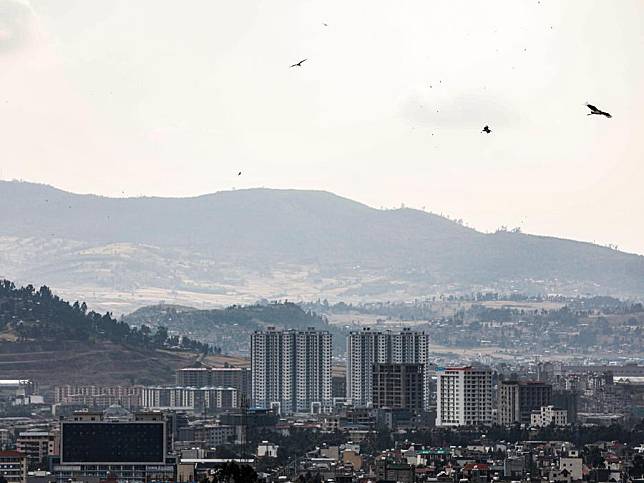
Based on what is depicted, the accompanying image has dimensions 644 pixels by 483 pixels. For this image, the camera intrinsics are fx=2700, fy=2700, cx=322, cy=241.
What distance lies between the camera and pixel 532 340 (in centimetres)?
19025

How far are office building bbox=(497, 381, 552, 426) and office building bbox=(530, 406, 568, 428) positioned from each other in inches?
69.3

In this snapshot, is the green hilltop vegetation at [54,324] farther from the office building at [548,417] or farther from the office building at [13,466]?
the office building at [13,466]

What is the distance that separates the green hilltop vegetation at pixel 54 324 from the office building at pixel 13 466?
65493mm

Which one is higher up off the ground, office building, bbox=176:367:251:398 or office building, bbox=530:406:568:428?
office building, bbox=176:367:251:398

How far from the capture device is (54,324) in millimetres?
133125

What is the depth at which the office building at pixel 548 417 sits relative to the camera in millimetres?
94000

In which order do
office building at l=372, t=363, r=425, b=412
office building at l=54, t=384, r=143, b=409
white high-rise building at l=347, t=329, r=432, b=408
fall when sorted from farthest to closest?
white high-rise building at l=347, t=329, r=432, b=408 < office building at l=54, t=384, r=143, b=409 < office building at l=372, t=363, r=425, b=412

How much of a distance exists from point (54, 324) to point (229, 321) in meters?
47.5

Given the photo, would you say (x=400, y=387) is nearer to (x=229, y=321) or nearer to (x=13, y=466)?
(x=13, y=466)

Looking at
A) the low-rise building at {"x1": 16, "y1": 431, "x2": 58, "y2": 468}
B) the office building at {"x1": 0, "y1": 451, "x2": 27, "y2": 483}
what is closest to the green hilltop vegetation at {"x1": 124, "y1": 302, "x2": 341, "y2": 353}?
the low-rise building at {"x1": 16, "y1": 431, "x2": 58, "y2": 468}

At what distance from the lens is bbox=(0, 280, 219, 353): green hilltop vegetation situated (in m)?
131

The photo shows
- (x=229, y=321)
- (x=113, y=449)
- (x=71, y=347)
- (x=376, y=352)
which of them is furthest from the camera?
(x=229, y=321)

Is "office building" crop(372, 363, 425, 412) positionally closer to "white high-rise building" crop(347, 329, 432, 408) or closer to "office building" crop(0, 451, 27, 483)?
"white high-rise building" crop(347, 329, 432, 408)

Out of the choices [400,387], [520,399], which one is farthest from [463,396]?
[400,387]
